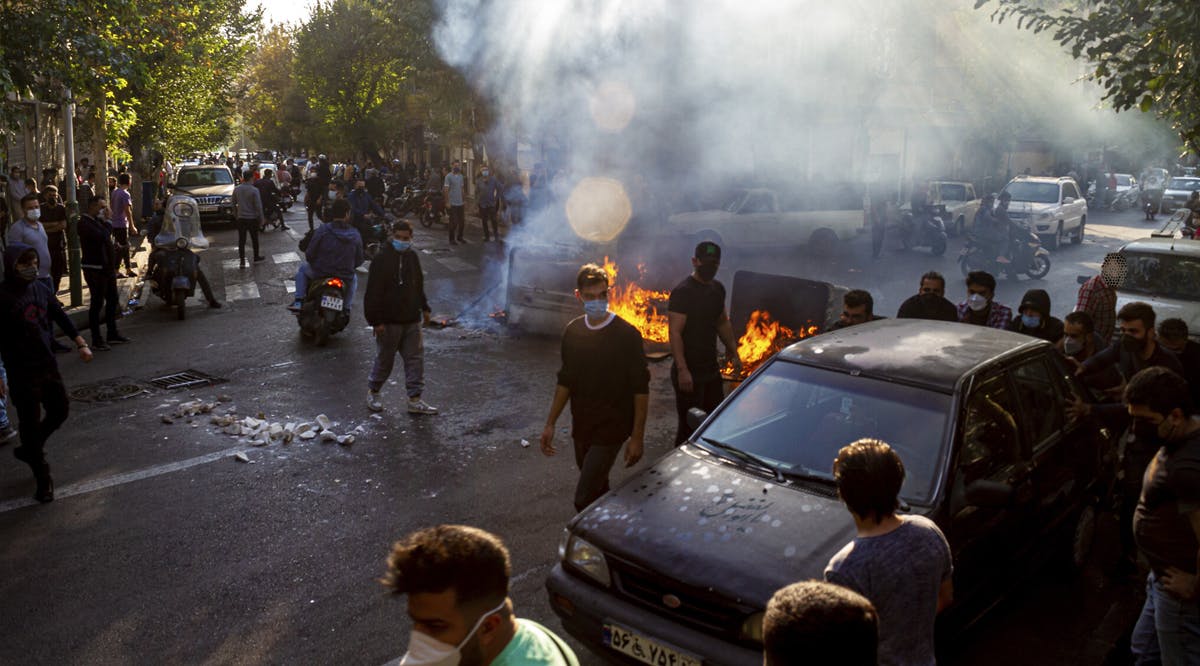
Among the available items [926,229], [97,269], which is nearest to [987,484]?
[97,269]

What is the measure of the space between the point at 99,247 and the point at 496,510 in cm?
735

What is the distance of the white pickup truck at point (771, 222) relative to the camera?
1775cm

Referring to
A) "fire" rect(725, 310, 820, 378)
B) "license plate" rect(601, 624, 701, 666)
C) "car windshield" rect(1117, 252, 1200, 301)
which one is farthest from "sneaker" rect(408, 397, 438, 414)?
"car windshield" rect(1117, 252, 1200, 301)

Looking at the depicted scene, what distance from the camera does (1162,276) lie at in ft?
34.7

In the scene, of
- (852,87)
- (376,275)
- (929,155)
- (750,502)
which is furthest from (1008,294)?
(929,155)

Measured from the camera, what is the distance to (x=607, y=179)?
70.2 feet

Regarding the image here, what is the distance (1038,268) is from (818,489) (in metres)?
16.2

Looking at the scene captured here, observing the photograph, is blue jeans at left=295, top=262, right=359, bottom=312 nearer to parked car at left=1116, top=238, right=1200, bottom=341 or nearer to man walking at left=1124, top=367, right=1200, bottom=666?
parked car at left=1116, top=238, right=1200, bottom=341

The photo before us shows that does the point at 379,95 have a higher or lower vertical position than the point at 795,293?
higher

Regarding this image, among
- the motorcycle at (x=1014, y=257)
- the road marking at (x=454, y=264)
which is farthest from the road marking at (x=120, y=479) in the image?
the motorcycle at (x=1014, y=257)

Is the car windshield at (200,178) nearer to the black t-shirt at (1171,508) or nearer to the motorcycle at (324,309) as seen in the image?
the motorcycle at (324,309)

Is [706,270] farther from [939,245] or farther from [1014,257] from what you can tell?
[939,245]

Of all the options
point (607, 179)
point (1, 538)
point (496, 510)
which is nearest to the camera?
point (1, 538)

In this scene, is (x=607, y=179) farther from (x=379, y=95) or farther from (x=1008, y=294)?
(x=379, y=95)
